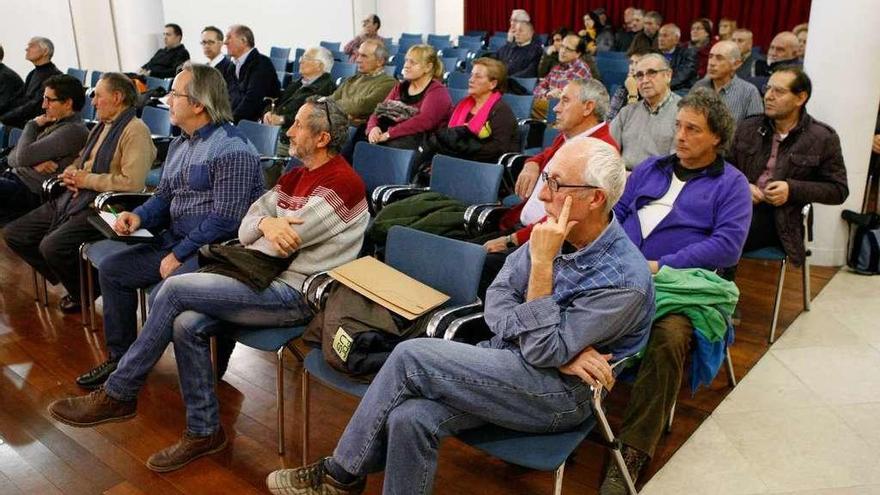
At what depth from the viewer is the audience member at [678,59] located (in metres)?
6.88

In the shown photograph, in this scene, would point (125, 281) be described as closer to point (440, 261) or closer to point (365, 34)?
point (440, 261)

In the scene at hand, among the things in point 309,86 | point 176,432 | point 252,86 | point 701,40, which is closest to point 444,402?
point 176,432

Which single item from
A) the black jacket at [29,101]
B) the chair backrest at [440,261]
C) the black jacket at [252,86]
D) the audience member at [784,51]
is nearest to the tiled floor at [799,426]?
the chair backrest at [440,261]

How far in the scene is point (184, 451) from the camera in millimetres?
2477

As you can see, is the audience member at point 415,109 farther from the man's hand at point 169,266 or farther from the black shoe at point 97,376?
the black shoe at point 97,376

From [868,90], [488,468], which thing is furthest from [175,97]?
[868,90]

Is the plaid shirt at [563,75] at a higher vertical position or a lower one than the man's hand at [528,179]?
higher

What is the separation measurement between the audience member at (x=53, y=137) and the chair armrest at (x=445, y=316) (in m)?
2.78

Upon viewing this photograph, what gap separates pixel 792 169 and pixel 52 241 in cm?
349

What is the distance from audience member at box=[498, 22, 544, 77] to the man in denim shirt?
5743 mm

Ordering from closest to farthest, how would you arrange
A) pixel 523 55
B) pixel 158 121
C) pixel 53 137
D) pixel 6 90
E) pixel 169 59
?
pixel 53 137, pixel 158 121, pixel 6 90, pixel 523 55, pixel 169 59

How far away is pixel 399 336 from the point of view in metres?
2.19

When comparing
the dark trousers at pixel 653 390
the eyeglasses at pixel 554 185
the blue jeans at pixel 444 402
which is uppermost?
the eyeglasses at pixel 554 185

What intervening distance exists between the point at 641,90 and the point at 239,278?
226 cm
